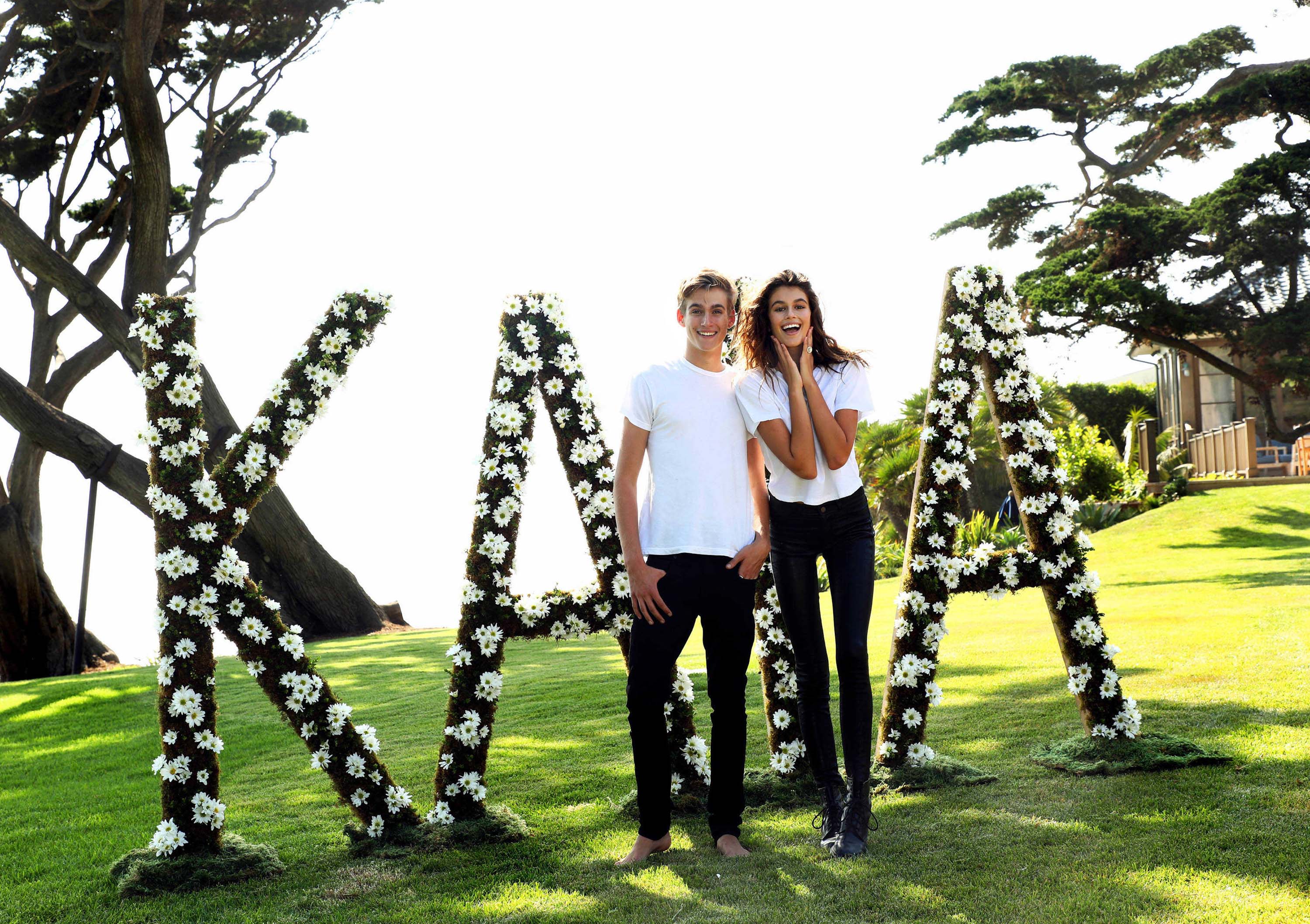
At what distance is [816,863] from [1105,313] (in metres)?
19.0

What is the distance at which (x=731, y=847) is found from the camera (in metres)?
4.23

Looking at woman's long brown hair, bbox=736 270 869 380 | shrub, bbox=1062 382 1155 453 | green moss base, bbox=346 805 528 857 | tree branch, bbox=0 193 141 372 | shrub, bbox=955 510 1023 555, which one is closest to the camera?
woman's long brown hair, bbox=736 270 869 380

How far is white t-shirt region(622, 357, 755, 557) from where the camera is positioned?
4.16 m

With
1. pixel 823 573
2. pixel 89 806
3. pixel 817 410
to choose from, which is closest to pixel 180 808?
pixel 89 806

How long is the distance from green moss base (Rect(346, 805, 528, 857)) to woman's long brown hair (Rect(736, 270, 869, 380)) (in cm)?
Result: 242

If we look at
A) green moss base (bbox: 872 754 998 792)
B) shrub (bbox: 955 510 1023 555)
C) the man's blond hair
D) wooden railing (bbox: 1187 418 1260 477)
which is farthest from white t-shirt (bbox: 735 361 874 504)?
wooden railing (bbox: 1187 418 1260 477)

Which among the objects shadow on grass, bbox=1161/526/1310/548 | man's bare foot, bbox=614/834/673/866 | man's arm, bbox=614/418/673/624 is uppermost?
man's arm, bbox=614/418/673/624

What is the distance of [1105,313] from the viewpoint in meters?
20.5

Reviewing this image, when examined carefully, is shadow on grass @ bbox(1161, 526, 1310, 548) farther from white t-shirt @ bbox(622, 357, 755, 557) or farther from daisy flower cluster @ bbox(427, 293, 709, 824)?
white t-shirt @ bbox(622, 357, 755, 557)

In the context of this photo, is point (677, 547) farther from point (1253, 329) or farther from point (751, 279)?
Answer: point (1253, 329)

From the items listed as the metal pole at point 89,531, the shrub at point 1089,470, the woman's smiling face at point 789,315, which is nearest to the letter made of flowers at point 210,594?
the woman's smiling face at point 789,315

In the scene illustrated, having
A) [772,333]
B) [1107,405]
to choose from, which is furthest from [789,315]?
[1107,405]

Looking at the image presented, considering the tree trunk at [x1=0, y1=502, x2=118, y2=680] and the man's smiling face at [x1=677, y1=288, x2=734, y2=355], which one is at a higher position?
the man's smiling face at [x1=677, y1=288, x2=734, y2=355]

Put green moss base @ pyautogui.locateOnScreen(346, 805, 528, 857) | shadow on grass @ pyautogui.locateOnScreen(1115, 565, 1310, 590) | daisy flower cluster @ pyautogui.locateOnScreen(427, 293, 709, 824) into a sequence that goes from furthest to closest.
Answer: shadow on grass @ pyautogui.locateOnScreen(1115, 565, 1310, 590) → daisy flower cluster @ pyautogui.locateOnScreen(427, 293, 709, 824) → green moss base @ pyautogui.locateOnScreen(346, 805, 528, 857)
